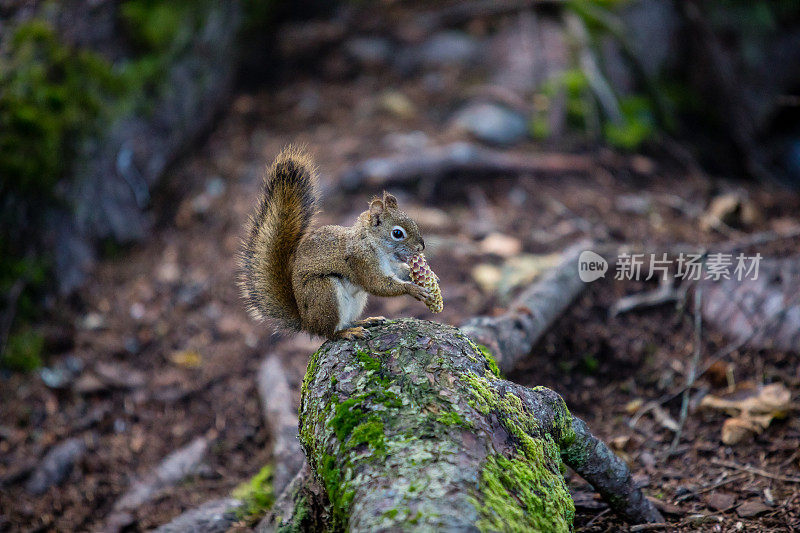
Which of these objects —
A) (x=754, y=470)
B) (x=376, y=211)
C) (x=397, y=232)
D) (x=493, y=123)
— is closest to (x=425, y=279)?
(x=397, y=232)

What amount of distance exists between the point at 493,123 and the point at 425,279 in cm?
364

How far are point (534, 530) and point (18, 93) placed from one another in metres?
4.22

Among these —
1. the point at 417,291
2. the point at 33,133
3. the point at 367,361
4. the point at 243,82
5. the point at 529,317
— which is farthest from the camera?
the point at 243,82

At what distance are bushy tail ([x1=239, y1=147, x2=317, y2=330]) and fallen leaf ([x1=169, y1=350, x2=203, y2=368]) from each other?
5.39ft

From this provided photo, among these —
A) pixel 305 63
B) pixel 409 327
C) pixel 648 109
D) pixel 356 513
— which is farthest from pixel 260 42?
pixel 356 513

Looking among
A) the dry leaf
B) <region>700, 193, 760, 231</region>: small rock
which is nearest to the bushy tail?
the dry leaf

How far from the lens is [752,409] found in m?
2.90

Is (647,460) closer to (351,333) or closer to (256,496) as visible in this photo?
(351,333)

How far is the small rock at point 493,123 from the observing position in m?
5.77

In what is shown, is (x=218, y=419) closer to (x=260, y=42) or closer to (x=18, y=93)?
(x=18, y=93)

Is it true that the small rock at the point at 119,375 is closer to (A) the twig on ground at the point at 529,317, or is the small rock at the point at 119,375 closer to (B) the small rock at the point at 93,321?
(B) the small rock at the point at 93,321

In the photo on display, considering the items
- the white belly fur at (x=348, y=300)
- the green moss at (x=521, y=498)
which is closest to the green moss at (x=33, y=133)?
the white belly fur at (x=348, y=300)

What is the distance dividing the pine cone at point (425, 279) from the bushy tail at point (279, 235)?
0.49 meters

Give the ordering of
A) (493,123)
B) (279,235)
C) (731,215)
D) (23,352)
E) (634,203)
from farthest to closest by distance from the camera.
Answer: (493,123) → (634,203) → (731,215) → (23,352) → (279,235)
